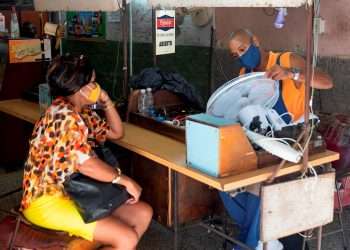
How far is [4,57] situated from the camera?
4230mm

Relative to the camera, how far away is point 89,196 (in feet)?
7.13

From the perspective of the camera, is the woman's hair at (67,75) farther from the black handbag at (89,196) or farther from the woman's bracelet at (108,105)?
the black handbag at (89,196)

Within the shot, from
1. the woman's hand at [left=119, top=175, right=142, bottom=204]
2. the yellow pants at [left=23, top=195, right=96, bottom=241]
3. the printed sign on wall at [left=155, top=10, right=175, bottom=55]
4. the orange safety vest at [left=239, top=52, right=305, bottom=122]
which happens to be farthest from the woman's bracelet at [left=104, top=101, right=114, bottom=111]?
the printed sign on wall at [left=155, top=10, right=175, bottom=55]

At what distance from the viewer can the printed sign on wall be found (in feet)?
11.7

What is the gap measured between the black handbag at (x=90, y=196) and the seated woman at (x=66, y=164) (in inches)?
1.2

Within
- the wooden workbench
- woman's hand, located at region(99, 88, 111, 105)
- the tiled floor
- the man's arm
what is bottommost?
the tiled floor

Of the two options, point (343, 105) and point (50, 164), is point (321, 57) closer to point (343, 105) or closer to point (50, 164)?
point (343, 105)

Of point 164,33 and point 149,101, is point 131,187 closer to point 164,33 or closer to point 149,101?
→ point 149,101

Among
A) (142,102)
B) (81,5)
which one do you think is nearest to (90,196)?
(142,102)

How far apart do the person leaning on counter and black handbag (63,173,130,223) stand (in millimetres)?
670

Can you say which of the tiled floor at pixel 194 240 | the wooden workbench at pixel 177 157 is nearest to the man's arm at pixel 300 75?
the wooden workbench at pixel 177 157

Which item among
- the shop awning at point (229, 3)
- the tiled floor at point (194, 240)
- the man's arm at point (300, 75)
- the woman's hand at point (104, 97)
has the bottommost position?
the tiled floor at point (194, 240)

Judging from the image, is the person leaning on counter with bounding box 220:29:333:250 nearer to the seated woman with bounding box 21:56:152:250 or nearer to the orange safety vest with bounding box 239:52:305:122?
the orange safety vest with bounding box 239:52:305:122

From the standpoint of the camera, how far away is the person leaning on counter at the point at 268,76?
2.41m
